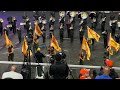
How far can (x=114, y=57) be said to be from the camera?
13.6m

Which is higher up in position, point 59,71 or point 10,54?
point 59,71

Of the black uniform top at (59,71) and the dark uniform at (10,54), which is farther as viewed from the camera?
the dark uniform at (10,54)

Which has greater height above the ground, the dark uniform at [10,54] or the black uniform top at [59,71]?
the black uniform top at [59,71]

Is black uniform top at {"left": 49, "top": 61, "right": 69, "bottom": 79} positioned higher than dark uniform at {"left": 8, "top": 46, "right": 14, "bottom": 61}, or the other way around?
black uniform top at {"left": 49, "top": 61, "right": 69, "bottom": 79}

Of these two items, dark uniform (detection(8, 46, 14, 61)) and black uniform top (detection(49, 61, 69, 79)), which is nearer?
black uniform top (detection(49, 61, 69, 79))

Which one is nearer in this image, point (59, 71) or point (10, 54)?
point (59, 71)
